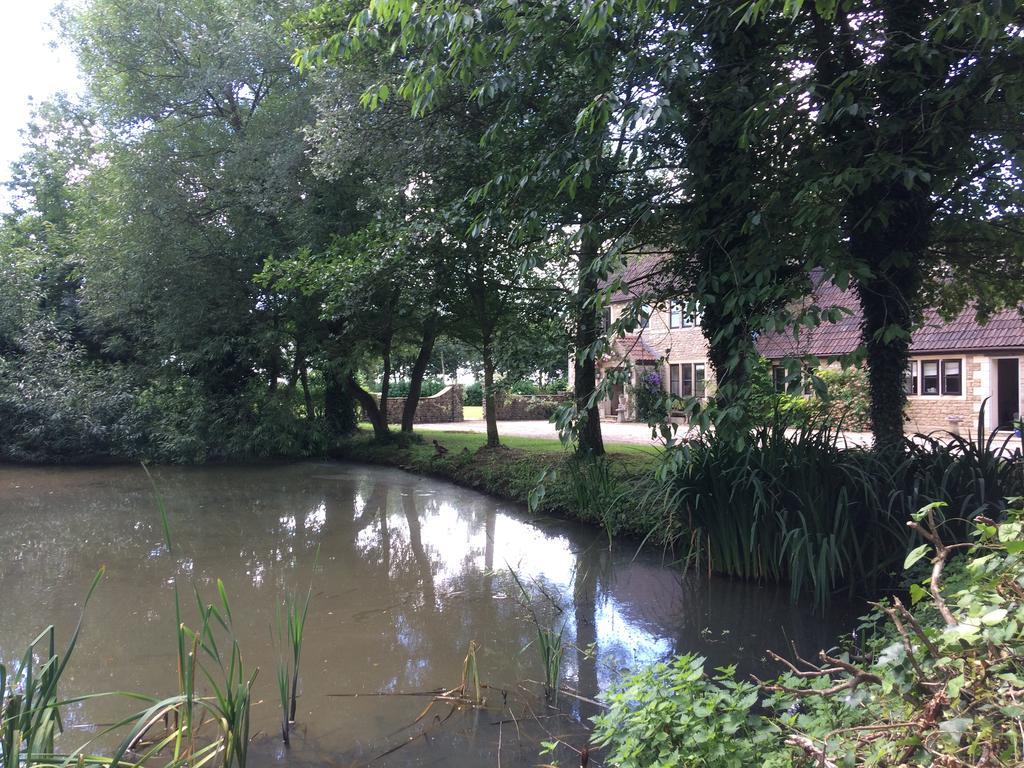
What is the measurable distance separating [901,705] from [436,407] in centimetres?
2887

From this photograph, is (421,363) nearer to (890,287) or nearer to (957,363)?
(890,287)

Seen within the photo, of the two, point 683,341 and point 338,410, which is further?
point 683,341

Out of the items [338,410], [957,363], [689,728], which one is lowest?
[689,728]

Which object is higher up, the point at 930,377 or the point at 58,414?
the point at 930,377

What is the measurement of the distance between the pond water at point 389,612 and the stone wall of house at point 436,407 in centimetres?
1836

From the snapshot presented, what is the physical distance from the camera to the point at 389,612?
6.31 meters

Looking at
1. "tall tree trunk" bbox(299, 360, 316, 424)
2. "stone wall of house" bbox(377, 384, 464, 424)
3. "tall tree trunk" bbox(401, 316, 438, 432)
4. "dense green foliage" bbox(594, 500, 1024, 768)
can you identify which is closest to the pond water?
"dense green foliage" bbox(594, 500, 1024, 768)

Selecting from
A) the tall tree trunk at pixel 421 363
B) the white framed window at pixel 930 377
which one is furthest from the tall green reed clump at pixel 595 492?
the white framed window at pixel 930 377

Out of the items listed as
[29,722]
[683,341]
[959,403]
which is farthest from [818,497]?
[683,341]

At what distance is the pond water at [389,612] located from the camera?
421 cm

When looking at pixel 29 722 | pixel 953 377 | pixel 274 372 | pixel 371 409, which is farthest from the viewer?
pixel 953 377

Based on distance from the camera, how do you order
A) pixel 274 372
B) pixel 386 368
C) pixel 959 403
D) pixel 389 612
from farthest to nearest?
pixel 959 403
pixel 274 372
pixel 386 368
pixel 389 612

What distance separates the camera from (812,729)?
2.46 meters

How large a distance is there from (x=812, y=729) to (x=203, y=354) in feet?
58.2
